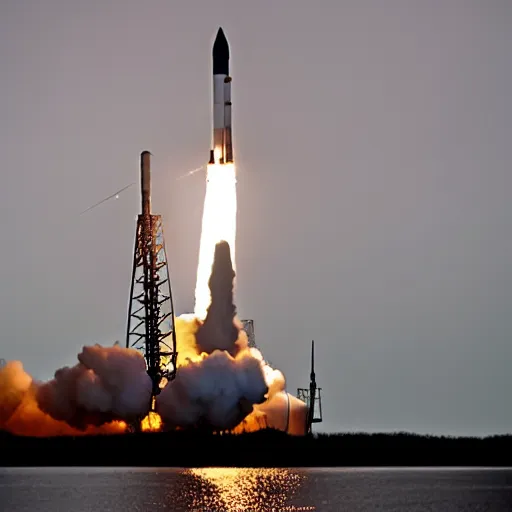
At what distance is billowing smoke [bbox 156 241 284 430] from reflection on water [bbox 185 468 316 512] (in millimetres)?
4540

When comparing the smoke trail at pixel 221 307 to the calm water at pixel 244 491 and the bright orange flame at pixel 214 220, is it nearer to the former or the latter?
the bright orange flame at pixel 214 220

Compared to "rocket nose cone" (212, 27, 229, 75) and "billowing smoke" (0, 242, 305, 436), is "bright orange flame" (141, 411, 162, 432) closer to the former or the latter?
"billowing smoke" (0, 242, 305, 436)

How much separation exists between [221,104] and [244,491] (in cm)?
2449

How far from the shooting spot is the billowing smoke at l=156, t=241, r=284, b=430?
103688 millimetres

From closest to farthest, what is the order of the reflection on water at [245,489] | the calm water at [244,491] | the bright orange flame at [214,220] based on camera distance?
the reflection on water at [245,489] → the calm water at [244,491] → the bright orange flame at [214,220]

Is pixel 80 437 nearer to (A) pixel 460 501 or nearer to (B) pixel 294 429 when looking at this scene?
(B) pixel 294 429

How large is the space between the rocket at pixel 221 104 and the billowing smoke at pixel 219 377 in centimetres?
569

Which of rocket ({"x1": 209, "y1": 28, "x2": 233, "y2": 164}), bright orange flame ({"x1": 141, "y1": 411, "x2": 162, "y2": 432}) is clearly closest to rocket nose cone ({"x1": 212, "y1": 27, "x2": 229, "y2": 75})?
rocket ({"x1": 209, "y1": 28, "x2": 233, "y2": 164})

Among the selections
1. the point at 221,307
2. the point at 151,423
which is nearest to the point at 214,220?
the point at 221,307

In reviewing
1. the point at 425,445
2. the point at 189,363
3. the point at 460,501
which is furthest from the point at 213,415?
the point at 425,445

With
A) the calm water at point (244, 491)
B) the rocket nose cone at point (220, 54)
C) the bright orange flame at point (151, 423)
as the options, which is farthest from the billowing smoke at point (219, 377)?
the rocket nose cone at point (220, 54)

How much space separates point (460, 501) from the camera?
94.3m

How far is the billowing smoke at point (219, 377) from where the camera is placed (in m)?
104

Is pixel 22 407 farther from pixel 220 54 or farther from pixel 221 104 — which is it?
pixel 220 54
